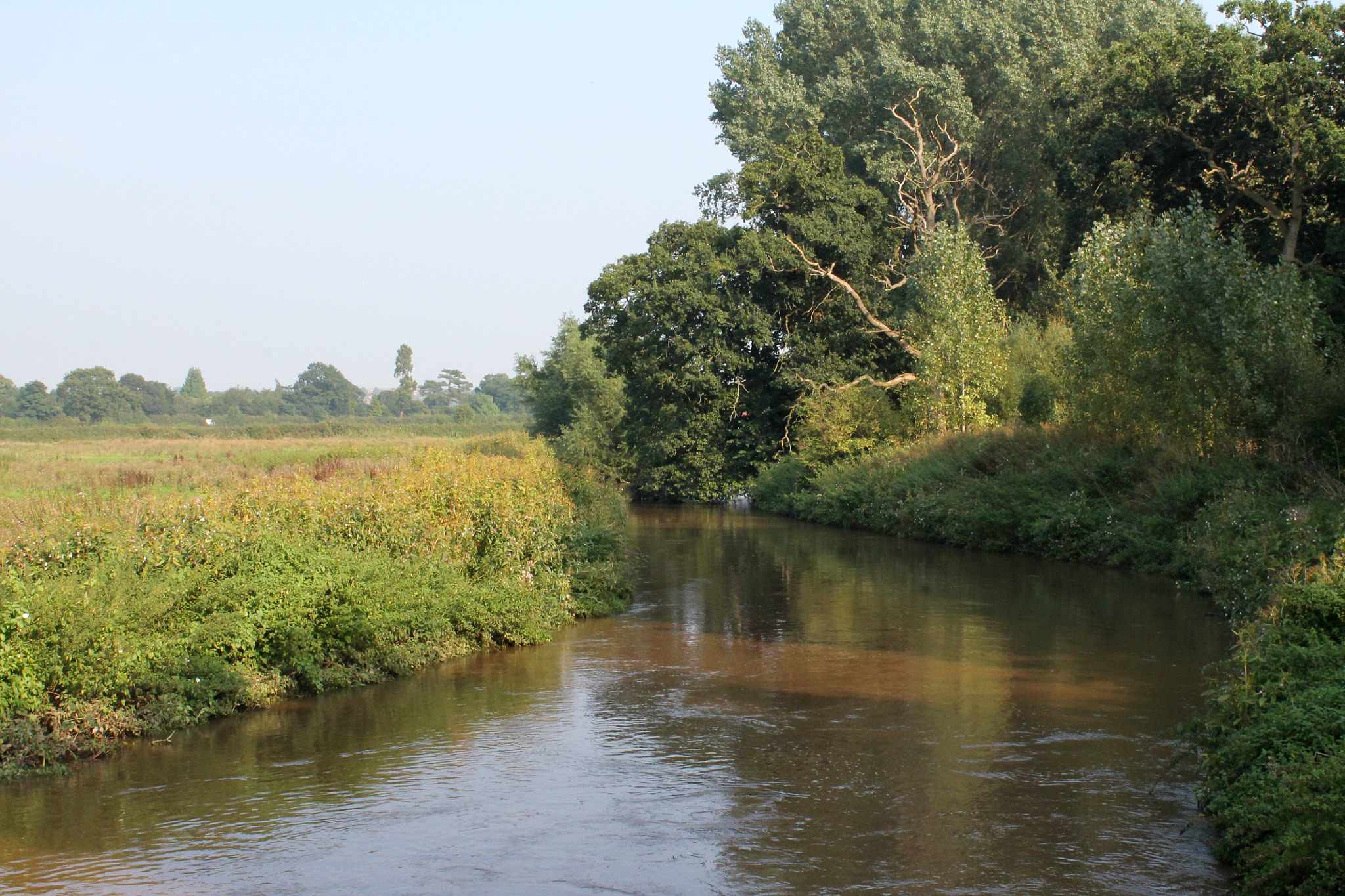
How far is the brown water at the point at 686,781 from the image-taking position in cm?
629

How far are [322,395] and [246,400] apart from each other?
10460 mm

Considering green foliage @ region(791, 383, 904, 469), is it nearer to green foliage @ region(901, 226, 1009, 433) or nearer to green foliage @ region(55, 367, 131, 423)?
green foliage @ region(901, 226, 1009, 433)

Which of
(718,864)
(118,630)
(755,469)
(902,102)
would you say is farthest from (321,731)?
(902,102)

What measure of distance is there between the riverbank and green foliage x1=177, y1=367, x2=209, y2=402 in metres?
145

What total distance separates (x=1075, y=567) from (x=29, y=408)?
128 meters

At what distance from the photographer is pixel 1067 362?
79.8 ft

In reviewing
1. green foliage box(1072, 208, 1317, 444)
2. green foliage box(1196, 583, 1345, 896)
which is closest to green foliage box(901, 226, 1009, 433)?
green foliage box(1072, 208, 1317, 444)

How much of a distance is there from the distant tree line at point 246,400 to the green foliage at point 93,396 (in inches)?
3.1

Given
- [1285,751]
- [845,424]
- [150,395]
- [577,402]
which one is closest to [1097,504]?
[845,424]

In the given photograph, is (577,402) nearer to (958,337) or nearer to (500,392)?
(958,337)

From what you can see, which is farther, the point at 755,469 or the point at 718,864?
the point at 755,469

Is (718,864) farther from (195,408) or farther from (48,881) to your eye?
(195,408)

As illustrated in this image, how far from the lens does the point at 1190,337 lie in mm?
20484

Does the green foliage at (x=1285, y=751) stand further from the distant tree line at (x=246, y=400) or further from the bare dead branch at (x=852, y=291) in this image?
the distant tree line at (x=246, y=400)
